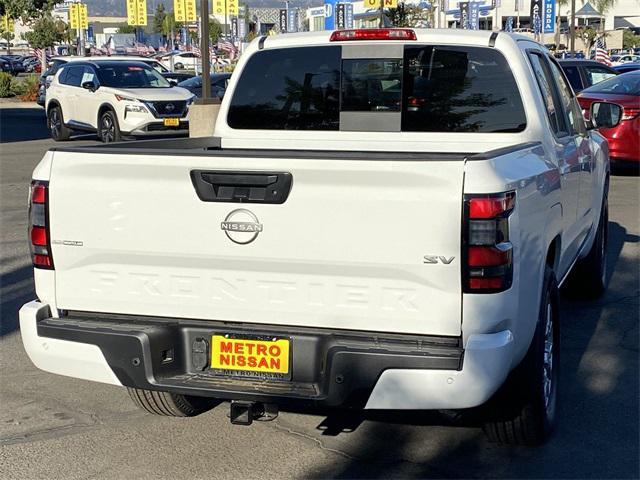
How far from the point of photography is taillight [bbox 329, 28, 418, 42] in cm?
592

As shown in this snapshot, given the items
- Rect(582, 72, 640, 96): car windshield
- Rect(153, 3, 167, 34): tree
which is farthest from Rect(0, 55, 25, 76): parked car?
Rect(582, 72, 640, 96): car windshield

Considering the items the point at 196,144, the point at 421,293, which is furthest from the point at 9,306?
the point at 421,293

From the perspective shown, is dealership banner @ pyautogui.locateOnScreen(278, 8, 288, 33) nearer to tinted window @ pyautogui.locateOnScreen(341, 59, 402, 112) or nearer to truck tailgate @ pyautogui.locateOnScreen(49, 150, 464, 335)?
tinted window @ pyautogui.locateOnScreen(341, 59, 402, 112)

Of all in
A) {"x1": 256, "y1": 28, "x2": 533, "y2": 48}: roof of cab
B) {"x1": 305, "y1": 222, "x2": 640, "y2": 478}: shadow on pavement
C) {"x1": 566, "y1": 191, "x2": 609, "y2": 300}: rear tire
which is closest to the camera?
{"x1": 305, "y1": 222, "x2": 640, "y2": 478}: shadow on pavement

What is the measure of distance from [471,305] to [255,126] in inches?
101

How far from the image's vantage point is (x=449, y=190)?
399 cm

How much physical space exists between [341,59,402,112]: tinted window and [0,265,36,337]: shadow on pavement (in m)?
3.10

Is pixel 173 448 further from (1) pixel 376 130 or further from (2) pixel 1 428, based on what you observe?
(1) pixel 376 130

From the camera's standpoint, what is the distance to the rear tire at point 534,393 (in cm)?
443

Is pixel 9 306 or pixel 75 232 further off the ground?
pixel 75 232

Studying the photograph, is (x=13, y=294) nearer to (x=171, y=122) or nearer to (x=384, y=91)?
(x=384, y=91)

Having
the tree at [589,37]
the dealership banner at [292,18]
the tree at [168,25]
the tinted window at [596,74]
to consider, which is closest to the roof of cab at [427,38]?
the tinted window at [596,74]

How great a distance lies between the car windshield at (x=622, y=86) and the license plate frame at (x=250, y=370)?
12.3 meters

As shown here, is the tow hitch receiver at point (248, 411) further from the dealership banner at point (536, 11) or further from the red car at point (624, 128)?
the dealership banner at point (536, 11)
